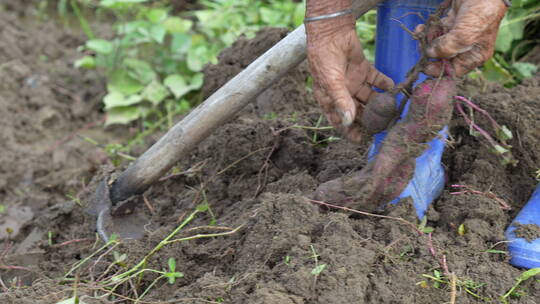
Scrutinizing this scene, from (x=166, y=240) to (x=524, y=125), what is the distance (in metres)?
1.31

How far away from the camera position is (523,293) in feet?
5.14

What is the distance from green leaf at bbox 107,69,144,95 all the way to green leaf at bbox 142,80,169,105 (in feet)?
0.27

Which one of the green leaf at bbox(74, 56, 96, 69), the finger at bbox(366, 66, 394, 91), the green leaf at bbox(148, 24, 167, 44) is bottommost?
the green leaf at bbox(74, 56, 96, 69)

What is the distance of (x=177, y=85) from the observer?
343cm

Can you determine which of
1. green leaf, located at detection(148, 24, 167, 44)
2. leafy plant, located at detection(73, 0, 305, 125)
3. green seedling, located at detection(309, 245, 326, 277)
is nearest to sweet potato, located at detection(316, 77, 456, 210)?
green seedling, located at detection(309, 245, 326, 277)

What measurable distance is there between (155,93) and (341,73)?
2.07 meters

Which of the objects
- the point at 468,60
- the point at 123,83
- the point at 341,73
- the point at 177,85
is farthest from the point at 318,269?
the point at 123,83

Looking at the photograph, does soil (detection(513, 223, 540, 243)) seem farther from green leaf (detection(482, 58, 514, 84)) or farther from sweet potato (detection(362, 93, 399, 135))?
green leaf (detection(482, 58, 514, 84))

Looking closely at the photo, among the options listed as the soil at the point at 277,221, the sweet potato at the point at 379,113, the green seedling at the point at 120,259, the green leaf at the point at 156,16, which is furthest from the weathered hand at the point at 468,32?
the green leaf at the point at 156,16

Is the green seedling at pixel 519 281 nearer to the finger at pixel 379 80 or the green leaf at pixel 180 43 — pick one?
the finger at pixel 379 80

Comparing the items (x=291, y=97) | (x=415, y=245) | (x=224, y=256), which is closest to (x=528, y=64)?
(x=291, y=97)

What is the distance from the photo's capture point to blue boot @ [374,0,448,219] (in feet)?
5.64

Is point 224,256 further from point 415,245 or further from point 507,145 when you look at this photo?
point 507,145

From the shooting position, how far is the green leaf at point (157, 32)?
341 cm
